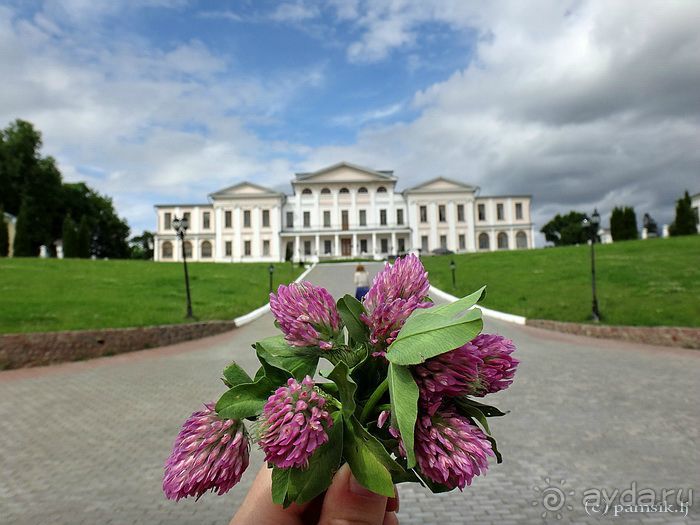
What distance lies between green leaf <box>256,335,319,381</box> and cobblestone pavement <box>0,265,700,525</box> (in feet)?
11.7

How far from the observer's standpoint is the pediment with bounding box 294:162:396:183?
208 feet

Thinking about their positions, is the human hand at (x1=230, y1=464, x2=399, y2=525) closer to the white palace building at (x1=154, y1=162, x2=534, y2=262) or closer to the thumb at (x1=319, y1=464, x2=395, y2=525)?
the thumb at (x1=319, y1=464, x2=395, y2=525)

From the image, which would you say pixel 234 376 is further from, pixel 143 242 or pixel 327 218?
pixel 143 242

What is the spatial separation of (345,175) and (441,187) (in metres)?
13.7

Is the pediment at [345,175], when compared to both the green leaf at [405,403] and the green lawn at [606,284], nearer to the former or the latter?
the green lawn at [606,284]

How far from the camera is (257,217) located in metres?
Answer: 63.0

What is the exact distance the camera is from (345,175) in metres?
64.1

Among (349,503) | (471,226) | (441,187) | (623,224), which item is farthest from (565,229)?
(349,503)

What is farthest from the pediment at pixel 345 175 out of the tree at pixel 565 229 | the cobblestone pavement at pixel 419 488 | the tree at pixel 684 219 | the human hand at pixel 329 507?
the human hand at pixel 329 507

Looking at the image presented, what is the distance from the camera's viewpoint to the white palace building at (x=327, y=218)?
6278cm

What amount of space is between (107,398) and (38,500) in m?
3.68

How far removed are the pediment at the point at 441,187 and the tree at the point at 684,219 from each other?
84.1 feet

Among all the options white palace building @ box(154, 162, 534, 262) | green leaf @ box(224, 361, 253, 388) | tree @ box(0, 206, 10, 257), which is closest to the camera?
green leaf @ box(224, 361, 253, 388)

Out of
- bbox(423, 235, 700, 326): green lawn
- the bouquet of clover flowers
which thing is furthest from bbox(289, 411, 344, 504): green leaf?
bbox(423, 235, 700, 326): green lawn
